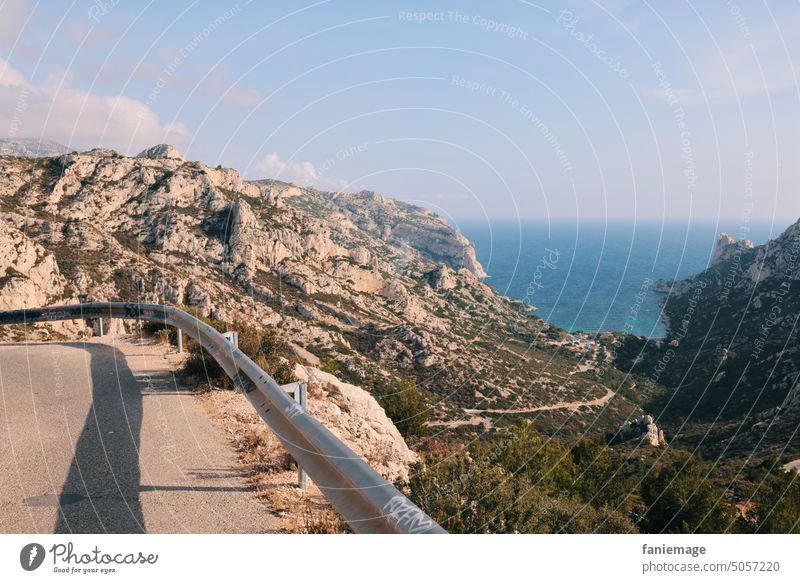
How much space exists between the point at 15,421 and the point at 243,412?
280 centimetres

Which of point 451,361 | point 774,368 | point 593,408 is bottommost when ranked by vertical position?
point 593,408

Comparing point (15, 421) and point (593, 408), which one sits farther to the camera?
point (593, 408)

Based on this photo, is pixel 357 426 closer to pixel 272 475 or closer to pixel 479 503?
pixel 272 475

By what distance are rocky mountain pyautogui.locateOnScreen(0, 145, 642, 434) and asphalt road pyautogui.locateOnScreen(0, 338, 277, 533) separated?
2591 cm

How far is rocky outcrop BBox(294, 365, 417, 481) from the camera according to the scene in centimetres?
656

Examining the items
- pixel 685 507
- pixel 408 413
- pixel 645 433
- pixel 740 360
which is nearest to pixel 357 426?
pixel 408 413

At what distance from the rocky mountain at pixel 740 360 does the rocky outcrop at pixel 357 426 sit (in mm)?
23878

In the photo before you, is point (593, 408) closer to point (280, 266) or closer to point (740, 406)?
point (740, 406)

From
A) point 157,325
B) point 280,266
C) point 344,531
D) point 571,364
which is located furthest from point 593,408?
point 344,531

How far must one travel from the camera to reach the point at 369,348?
202 ft

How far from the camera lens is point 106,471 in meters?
4.32
